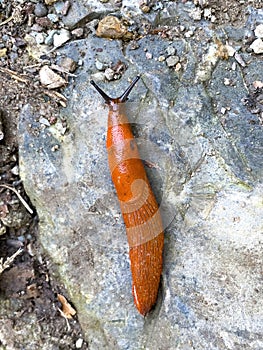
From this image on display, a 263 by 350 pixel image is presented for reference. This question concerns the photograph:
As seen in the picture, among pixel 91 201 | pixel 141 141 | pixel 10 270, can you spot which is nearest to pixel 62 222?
pixel 91 201

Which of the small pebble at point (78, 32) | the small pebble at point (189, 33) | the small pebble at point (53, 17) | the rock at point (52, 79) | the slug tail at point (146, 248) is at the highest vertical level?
the small pebble at point (189, 33)

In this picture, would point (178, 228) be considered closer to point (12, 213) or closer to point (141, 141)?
point (141, 141)

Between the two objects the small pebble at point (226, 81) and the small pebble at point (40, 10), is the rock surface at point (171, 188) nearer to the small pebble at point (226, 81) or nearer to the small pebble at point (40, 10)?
the small pebble at point (226, 81)

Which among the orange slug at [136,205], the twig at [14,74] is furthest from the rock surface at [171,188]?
the twig at [14,74]

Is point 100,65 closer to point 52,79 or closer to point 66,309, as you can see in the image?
point 52,79

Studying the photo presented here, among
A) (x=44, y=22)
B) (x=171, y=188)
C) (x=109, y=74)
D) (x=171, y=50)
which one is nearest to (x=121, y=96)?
(x=109, y=74)

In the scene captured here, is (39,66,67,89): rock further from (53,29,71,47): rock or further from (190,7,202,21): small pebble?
(190,7,202,21): small pebble

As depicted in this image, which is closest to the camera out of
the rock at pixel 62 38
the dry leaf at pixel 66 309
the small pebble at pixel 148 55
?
the small pebble at pixel 148 55
